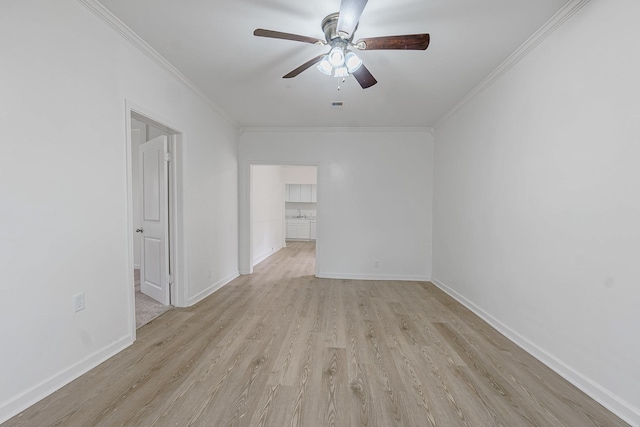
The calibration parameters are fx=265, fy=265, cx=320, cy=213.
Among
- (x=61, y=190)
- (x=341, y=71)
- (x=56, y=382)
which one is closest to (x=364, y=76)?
(x=341, y=71)

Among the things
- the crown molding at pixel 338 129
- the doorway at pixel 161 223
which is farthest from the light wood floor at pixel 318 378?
the crown molding at pixel 338 129

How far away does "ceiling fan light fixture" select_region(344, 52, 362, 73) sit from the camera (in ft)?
6.40

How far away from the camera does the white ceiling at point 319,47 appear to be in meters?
1.91

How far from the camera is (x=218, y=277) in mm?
3949

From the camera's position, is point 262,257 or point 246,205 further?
point 262,257

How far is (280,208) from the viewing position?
26.2 ft

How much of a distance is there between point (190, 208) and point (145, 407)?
213cm

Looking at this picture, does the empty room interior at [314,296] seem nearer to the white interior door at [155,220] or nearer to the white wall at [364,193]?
the white interior door at [155,220]

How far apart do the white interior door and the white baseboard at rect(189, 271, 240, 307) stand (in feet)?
0.93

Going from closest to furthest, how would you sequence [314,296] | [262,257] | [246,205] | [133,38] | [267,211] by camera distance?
1. [133,38]
2. [314,296]
3. [246,205]
4. [262,257]
5. [267,211]

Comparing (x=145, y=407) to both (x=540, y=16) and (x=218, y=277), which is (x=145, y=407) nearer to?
(x=218, y=277)

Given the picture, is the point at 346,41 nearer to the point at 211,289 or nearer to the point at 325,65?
the point at 325,65

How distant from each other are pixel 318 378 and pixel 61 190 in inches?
84.1

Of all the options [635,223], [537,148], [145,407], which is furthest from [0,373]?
→ [537,148]
